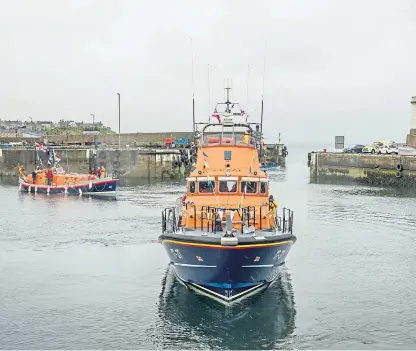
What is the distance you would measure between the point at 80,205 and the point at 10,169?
110ft

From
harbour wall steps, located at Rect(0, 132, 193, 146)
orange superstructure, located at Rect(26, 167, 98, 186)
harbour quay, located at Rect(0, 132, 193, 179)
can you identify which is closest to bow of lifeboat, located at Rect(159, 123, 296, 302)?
orange superstructure, located at Rect(26, 167, 98, 186)

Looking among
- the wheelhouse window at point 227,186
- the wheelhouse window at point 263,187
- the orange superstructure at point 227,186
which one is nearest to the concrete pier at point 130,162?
the orange superstructure at point 227,186

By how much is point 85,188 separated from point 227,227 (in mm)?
39263

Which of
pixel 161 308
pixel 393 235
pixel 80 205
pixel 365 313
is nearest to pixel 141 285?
pixel 161 308

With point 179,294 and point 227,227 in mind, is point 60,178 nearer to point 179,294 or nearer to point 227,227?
point 179,294

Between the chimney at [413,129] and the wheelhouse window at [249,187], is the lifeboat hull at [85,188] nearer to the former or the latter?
the wheelhouse window at [249,187]

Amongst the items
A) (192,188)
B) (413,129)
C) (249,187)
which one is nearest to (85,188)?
(192,188)

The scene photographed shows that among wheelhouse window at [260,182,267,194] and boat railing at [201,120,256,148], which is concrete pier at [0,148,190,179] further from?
wheelhouse window at [260,182,267,194]

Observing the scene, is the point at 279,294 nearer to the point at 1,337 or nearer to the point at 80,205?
the point at 1,337

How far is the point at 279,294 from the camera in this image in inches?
830

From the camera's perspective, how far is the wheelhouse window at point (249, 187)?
73.2 ft

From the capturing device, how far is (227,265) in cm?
1873

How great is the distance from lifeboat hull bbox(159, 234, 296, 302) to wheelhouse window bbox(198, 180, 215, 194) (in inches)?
107

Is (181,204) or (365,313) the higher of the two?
(181,204)
